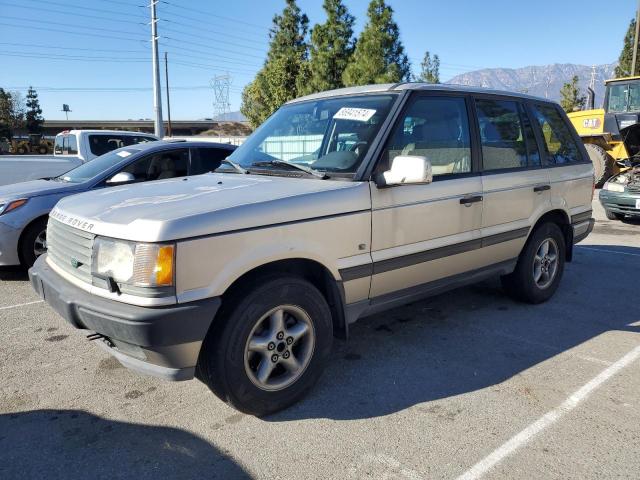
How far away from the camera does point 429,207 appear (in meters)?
3.52

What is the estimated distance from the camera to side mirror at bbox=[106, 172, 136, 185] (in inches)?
226

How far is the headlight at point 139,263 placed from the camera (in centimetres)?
239

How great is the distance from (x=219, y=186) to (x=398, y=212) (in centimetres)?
118

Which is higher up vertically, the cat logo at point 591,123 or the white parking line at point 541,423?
the cat logo at point 591,123

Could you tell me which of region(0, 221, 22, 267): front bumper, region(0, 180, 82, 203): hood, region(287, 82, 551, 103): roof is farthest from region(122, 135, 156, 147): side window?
region(287, 82, 551, 103): roof

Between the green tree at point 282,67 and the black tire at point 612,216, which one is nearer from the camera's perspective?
the black tire at point 612,216

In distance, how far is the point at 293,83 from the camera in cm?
2744

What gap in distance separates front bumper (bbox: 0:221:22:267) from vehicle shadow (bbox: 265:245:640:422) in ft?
13.0

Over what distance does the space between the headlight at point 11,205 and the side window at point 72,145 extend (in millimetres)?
4374

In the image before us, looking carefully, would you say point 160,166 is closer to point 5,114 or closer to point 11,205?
point 11,205

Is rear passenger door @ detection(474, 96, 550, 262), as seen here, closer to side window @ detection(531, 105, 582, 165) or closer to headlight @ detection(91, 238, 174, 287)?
side window @ detection(531, 105, 582, 165)

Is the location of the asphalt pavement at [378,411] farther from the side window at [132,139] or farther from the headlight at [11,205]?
the side window at [132,139]

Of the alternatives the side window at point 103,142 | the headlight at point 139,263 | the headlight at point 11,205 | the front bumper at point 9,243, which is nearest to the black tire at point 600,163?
the side window at point 103,142

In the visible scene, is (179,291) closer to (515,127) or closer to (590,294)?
(515,127)
